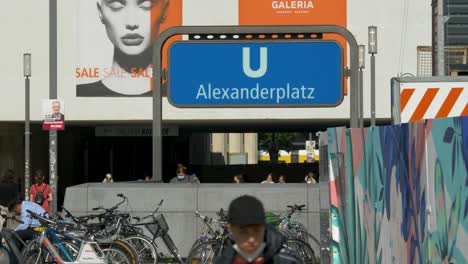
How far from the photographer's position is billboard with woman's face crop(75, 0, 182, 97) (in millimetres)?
34250

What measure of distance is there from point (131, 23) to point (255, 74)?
17784mm

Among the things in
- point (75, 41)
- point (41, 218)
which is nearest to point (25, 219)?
point (41, 218)

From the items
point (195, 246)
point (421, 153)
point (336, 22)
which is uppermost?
point (336, 22)

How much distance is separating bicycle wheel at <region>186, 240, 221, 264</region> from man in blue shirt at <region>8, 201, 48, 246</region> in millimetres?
2133

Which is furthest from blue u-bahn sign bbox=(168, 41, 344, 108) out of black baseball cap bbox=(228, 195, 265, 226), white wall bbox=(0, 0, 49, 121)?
white wall bbox=(0, 0, 49, 121)

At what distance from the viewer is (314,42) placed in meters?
17.2

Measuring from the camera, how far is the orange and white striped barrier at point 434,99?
27.6ft

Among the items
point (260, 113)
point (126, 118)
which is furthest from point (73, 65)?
point (260, 113)

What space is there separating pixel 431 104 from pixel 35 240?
7.32 metres

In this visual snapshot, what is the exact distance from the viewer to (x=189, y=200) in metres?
16.8

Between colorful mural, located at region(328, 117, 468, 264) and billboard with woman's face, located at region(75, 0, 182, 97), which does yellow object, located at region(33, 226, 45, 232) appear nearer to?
colorful mural, located at region(328, 117, 468, 264)

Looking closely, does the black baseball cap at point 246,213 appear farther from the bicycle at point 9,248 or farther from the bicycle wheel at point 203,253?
the bicycle wheel at point 203,253

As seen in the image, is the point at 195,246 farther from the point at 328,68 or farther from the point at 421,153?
the point at 421,153

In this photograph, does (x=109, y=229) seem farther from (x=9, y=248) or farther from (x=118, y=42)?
(x=118, y=42)
